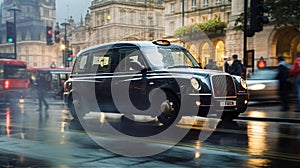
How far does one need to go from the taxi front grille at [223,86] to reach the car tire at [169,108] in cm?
95

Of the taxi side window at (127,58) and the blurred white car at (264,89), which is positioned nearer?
the taxi side window at (127,58)

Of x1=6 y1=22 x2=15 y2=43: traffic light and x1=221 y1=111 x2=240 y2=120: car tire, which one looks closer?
x1=221 y1=111 x2=240 y2=120: car tire

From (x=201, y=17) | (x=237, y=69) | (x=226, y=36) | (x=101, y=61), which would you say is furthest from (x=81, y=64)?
(x=201, y=17)

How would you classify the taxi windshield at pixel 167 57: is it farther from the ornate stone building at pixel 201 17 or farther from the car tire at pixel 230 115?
the ornate stone building at pixel 201 17

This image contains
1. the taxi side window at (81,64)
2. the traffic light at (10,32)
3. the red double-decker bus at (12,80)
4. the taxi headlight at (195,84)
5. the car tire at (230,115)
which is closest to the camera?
the taxi headlight at (195,84)

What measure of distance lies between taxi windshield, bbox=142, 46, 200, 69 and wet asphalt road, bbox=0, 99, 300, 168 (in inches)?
59.8

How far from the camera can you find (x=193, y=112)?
944 centimetres

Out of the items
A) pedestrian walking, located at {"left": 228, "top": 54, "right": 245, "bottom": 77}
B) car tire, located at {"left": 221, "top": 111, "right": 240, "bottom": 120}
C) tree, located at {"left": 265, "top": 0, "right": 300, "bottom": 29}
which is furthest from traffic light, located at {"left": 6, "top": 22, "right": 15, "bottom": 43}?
car tire, located at {"left": 221, "top": 111, "right": 240, "bottom": 120}

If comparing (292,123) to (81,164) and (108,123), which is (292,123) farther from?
(81,164)

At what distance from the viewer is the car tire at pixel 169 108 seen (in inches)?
374

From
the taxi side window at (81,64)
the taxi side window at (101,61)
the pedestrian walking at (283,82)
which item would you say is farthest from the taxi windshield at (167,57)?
the pedestrian walking at (283,82)

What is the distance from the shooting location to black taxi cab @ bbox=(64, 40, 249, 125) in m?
9.37

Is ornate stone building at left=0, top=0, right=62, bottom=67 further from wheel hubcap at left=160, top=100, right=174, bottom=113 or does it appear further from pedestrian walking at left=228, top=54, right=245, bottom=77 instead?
wheel hubcap at left=160, top=100, right=174, bottom=113

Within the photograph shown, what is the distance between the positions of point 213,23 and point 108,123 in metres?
35.3
